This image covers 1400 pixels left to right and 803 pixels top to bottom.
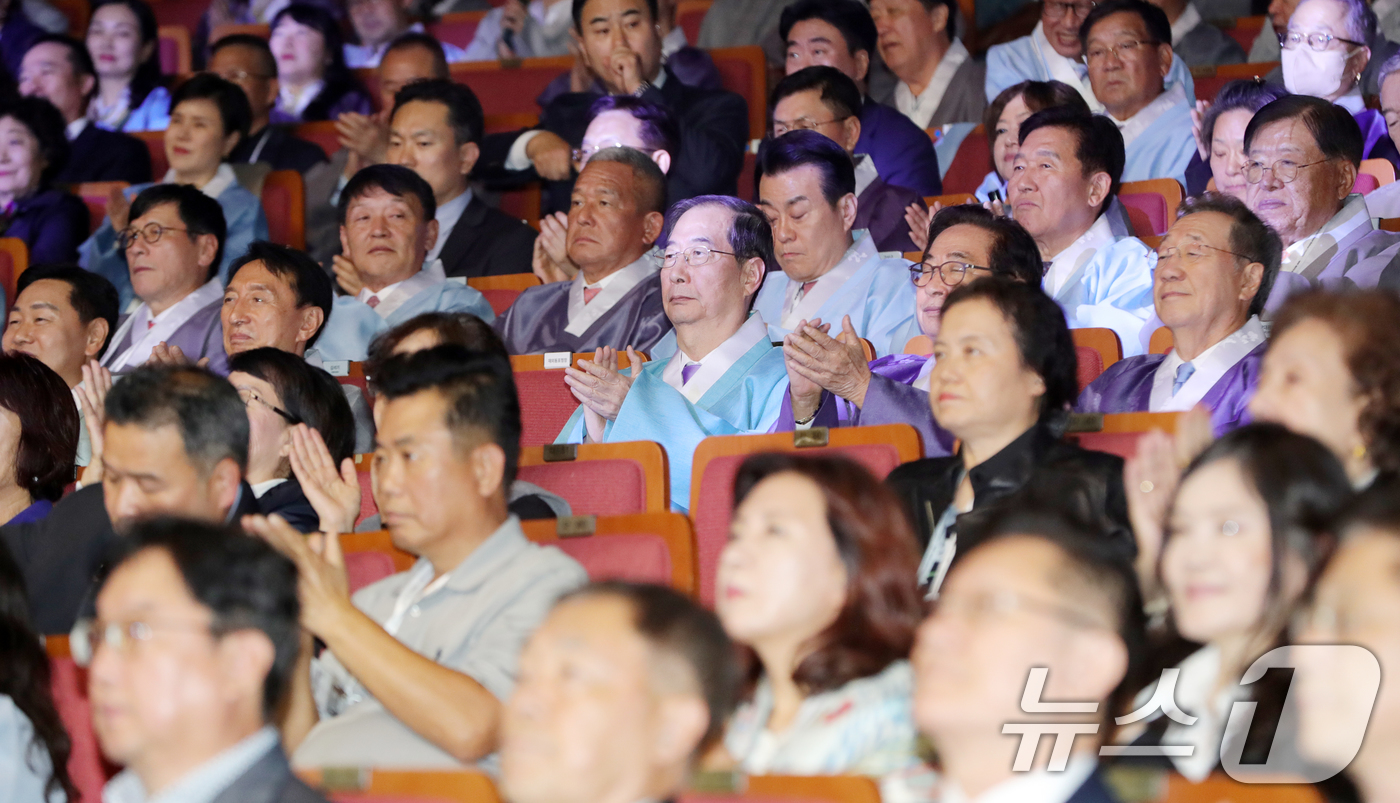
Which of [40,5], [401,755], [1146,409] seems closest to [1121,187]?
[1146,409]

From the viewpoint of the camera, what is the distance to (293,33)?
5.09m

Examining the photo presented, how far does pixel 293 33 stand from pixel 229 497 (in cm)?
331

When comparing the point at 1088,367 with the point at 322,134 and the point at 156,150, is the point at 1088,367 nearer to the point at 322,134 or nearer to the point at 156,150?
the point at 322,134

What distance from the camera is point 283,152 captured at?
477 cm

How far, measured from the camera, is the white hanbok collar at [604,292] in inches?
141

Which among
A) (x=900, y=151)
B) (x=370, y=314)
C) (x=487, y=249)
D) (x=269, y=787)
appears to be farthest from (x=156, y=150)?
(x=269, y=787)

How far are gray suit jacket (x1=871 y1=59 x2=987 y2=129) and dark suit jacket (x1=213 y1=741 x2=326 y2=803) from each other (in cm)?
354

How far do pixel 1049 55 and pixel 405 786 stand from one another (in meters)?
3.73

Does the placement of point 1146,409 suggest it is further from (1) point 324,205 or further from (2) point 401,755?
(1) point 324,205

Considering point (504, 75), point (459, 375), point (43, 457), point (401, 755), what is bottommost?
point (401, 755)

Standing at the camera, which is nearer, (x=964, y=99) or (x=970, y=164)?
(x=970, y=164)

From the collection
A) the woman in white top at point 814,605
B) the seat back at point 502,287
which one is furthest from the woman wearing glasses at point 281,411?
the seat back at point 502,287

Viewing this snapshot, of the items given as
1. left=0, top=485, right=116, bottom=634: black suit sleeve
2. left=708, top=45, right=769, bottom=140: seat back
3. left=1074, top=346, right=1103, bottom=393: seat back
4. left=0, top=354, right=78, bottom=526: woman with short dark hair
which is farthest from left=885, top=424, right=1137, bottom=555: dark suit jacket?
left=708, top=45, right=769, bottom=140: seat back

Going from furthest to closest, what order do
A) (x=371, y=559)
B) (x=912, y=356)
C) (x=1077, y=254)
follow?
(x=1077, y=254), (x=912, y=356), (x=371, y=559)
